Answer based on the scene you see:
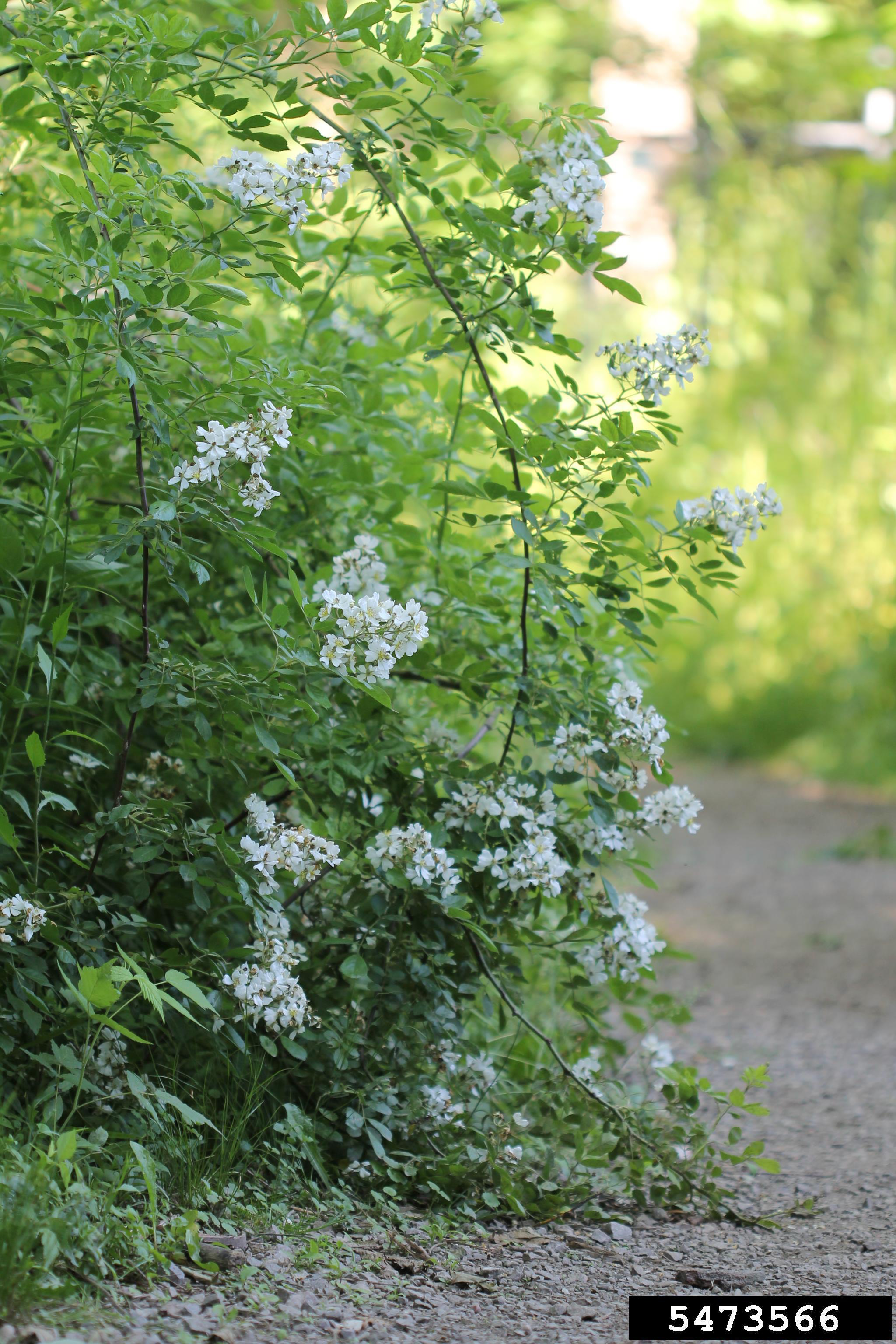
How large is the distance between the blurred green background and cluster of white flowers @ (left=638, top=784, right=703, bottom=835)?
13.5 ft

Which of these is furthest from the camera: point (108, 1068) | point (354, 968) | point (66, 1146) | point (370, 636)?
point (354, 968)

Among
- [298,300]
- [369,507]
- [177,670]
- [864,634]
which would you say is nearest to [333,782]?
[177,670]

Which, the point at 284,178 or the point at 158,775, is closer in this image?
the point at 284,178

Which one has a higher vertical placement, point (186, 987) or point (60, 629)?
point (60, 629)

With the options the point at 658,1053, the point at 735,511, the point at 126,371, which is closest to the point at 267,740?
the point at 126,371

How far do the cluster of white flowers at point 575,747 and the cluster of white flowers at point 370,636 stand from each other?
435 mm

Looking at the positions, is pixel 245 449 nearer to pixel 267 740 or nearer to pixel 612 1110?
pixel 267 740

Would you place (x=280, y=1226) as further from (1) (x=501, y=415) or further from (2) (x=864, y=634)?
(2) (x=864, y=634)

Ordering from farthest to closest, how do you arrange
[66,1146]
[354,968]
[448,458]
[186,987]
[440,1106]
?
[448,458] → [440,1106] → [354,968] → [186,987] → [66,1146]

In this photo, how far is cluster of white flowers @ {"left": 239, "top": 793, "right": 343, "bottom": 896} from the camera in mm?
1870

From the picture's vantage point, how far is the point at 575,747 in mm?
2152

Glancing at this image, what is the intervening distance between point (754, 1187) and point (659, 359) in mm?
1544

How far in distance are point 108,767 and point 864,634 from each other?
538cm

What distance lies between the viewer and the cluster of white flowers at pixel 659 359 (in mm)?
2145
